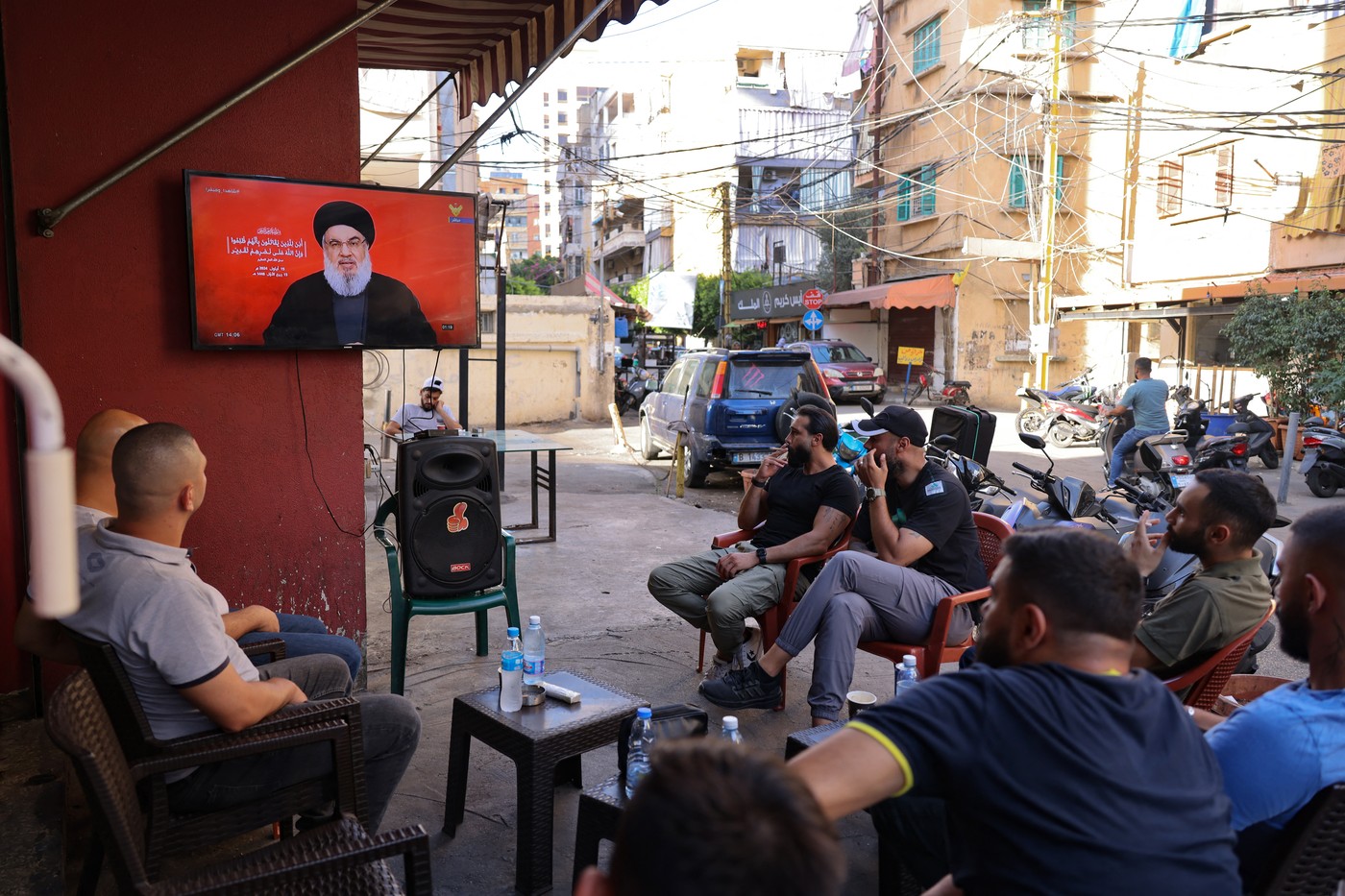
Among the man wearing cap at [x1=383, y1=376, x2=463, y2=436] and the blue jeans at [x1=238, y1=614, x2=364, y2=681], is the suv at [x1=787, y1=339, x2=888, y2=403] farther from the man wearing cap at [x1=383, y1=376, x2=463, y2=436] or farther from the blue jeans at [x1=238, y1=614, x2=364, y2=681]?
the blue jeans at [x1=238, y1=614, x2=364, y2=681]

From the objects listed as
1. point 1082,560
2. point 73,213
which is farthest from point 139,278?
→ point 1082,560

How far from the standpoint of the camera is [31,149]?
145 inches

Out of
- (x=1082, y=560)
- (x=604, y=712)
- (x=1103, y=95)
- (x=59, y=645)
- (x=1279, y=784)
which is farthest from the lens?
(x=1103, y=95)

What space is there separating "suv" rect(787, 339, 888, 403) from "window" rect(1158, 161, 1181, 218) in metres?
6.86

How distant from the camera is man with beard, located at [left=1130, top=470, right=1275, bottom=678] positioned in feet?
9.54

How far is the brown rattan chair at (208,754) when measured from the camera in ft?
7.57

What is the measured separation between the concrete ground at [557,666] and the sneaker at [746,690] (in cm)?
11

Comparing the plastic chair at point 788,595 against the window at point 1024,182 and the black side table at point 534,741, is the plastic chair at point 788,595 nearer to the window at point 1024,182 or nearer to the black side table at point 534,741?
the black side table at point 534,741

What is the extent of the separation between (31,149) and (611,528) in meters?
5.63

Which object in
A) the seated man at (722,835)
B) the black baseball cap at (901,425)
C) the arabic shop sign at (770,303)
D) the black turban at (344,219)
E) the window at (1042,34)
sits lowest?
the seated man at (722,835)

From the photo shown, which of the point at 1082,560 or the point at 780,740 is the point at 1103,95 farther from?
the point at 1082,560

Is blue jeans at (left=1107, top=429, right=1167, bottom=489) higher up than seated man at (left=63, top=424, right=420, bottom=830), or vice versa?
seated man at (left=63, top=424, right=420, bottom=830)

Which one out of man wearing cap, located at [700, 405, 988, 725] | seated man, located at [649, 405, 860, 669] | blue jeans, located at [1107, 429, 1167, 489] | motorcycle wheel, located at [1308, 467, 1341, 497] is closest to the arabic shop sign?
blue jeans, located at [1107, 429, 1167, 489]

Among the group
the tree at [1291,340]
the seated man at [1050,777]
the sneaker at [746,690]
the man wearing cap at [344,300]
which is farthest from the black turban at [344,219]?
the tree at [1291,340]
